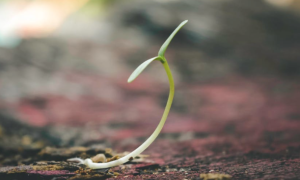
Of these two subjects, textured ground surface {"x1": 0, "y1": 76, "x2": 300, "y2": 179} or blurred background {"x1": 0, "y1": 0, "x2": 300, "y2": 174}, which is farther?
blurred background {"x1": 0, "y1": 0, "x2": 300, "y2": 174}

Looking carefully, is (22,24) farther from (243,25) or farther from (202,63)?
(243,25)

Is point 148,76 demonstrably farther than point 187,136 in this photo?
Yes

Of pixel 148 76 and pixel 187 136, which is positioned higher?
pixel 148 76

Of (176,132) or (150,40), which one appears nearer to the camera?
(176,132)

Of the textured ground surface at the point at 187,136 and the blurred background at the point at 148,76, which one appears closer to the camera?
the textured ground surface at the point at 187,136

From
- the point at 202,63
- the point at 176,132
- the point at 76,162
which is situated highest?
the point at 202,63

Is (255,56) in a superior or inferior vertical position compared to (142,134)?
superior

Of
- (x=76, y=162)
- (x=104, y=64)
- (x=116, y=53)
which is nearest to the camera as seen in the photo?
(x=76, y=162)

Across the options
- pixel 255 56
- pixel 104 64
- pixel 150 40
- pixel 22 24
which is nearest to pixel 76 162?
pixel 104 64
